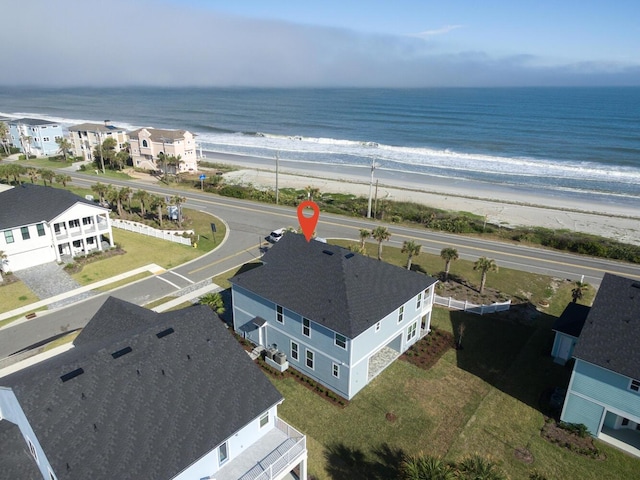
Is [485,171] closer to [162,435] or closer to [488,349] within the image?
[488,349]

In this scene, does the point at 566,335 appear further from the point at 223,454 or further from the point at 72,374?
the point at 72,374

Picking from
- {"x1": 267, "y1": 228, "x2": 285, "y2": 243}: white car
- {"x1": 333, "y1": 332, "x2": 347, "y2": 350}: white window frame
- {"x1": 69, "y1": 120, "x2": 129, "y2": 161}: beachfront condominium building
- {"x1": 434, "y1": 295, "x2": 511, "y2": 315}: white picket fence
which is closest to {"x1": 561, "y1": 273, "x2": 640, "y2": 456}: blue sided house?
{"x1": 434, "y1": 295, "x2": 511, "y2": 315}: white picket fence

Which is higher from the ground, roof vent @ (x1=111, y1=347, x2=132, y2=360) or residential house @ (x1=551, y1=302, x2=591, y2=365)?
roof vent @ (x1=111, y1=347, x2=132, y2=360)

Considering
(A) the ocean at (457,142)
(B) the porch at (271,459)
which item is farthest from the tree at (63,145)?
(B) the porch at (271,459)

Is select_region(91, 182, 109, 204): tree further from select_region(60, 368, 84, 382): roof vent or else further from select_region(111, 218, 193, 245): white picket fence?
select_region(60, 368, 84, 382): roof vent

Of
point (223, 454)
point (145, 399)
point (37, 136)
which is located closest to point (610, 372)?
point (223, 454)

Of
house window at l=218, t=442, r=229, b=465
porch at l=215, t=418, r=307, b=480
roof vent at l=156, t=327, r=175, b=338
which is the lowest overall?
porch at l=215, t=418, r=307, b=480
